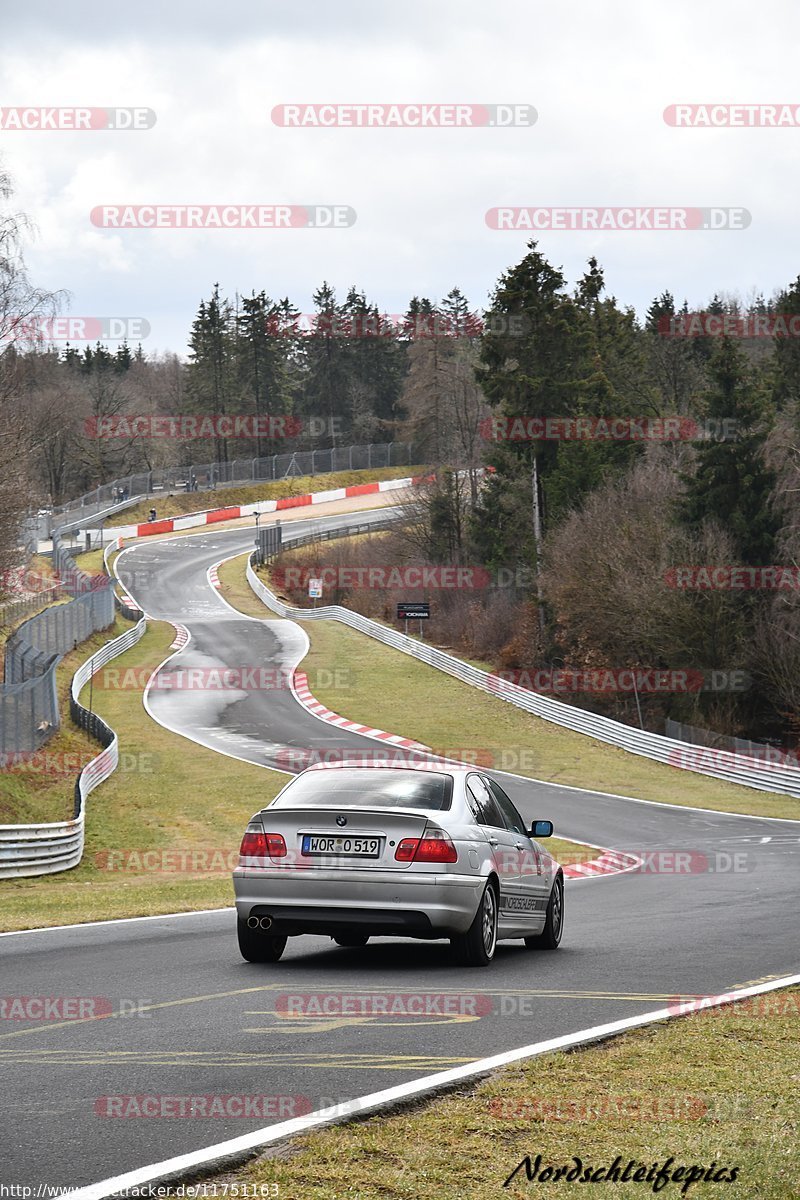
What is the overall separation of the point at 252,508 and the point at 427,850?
315 feet

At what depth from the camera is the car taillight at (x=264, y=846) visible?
32.9ft

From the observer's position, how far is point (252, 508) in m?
105

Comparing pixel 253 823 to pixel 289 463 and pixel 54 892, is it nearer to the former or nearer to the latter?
pixel 54 892

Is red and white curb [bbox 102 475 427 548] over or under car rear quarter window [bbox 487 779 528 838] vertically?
over

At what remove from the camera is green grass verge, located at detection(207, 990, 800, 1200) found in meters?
4.67

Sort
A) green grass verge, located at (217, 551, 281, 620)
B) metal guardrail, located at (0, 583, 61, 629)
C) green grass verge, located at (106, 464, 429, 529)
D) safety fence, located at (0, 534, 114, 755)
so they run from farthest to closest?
green grass verge, located at (106, 464, 429, 529)
green grass verge, located at (217, 551, 281, 620)
metal guardrail, located at (0, 583, 61, 629)
safety fence, located at (0, 534, 114, 755)

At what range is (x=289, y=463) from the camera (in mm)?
111250

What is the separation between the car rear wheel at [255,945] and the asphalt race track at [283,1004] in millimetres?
104

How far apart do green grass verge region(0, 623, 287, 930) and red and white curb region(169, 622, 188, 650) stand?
41.2 feet

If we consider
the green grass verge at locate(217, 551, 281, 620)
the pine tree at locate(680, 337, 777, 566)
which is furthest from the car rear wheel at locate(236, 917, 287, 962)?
the green grass verge at locate(217, 551, 281, 620)

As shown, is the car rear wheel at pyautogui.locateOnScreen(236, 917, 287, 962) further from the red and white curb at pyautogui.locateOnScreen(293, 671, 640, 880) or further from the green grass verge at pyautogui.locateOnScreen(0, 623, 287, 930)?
the red and white curb at pyautogui.locateOnScreen(293, 671, 640, 880)

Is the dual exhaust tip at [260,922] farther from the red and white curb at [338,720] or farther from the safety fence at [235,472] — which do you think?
the safety fence at [235,472]

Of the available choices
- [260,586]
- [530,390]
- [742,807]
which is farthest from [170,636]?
[742,807]

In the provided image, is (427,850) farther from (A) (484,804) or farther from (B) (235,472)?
(B) (235,472)
